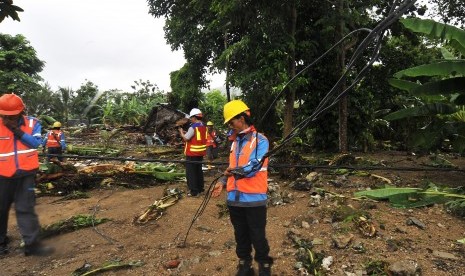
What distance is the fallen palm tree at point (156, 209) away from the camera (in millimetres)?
5787

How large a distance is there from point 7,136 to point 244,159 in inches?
111

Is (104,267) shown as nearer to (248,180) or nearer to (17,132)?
(17,132)

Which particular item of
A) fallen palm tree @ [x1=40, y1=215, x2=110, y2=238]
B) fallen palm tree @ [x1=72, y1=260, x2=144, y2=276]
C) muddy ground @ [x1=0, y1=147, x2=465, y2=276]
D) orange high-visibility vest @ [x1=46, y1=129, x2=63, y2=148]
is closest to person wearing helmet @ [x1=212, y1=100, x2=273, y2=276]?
muddy ground @ [x1=0, y1=147, x2=465, y2=276]

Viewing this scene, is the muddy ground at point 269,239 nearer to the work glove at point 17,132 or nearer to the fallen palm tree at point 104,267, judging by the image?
the fallen palm tree at point 104,267

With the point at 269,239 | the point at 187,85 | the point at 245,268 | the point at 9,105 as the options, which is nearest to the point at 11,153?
the point at 9,105

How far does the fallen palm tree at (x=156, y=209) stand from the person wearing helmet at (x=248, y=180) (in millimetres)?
2435

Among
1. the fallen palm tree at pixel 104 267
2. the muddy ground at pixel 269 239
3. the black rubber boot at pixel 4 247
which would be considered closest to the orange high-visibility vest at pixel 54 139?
the muddy ground at pixel 269 239

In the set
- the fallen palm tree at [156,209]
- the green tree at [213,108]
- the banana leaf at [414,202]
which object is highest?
the green tree at [213,108]

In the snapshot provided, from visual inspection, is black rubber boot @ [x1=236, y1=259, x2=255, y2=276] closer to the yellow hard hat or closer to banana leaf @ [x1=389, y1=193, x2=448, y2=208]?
the yellow hard hat

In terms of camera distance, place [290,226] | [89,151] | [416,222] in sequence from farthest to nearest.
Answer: [89,151], [290,226], [416,222]

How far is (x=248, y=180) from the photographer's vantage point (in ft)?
11.8

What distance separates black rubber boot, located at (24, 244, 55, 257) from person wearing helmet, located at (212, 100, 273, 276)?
2637mm

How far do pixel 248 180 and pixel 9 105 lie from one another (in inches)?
112

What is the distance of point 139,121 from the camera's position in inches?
842
